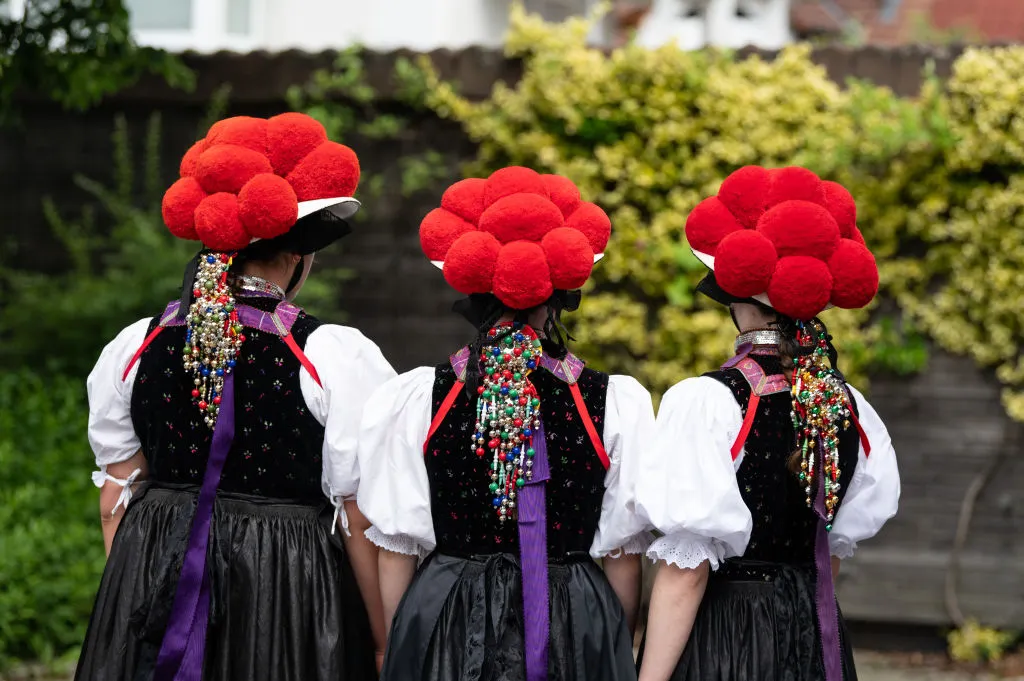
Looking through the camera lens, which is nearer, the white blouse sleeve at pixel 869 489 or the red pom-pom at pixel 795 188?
the red pom-pom at pixel 795 188

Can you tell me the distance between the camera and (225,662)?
2.84 meters

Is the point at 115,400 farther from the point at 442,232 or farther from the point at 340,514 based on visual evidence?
the point at 442,232

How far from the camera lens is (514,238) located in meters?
2.56

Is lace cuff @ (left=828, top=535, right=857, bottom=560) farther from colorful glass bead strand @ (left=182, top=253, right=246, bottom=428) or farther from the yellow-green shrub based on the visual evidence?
the yellow-green shrub

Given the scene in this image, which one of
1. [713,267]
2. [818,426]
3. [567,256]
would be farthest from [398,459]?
[818,426]

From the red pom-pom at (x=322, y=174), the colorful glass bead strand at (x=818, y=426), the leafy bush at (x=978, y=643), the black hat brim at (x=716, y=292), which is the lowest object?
the leafy bush at (x=978, y=643)

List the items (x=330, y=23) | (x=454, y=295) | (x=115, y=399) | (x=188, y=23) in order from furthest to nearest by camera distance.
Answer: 1. (x=188, y=23)
2. (x=330, y=23)
3. (x=454, y=295)
4. (x=115, y=399)

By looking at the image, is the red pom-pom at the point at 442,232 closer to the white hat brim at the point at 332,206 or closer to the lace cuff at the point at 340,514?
the white hat brim at the point at 332,206

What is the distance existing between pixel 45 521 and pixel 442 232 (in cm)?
312

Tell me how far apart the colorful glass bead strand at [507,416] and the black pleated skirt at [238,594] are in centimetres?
55

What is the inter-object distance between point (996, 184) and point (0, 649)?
175 inches

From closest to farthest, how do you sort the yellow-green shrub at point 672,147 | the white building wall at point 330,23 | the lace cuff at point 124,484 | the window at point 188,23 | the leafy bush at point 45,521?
1. the lace cuff at point 124,484
2. the leafy bush at point 45,521
3. the yellow-green shrub at point 672,147
4. the white building wall at point 330,23
5. the window at point 188,23

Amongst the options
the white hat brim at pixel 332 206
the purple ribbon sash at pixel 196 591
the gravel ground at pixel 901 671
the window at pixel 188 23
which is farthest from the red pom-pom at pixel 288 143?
the window at pixel 188 23

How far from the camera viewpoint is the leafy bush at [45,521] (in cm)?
474
